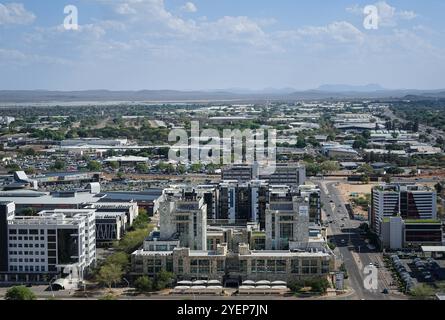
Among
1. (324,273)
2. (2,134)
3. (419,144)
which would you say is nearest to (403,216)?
(324,273)

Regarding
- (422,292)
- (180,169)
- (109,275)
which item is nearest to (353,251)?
(422,292)

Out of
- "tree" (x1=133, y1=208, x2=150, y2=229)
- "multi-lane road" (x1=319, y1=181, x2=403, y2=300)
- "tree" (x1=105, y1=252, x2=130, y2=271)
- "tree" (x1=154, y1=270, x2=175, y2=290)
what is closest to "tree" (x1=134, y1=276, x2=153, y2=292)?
"tree" (x1=154, y1=270, x2=175, y2=290)

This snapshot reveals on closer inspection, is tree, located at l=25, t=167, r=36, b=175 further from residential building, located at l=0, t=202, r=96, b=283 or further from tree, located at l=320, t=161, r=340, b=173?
residential building, located at l=0, t=202, r=96, b=283

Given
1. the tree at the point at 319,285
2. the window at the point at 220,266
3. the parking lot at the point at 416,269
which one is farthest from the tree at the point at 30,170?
the tree at the point at 319,285

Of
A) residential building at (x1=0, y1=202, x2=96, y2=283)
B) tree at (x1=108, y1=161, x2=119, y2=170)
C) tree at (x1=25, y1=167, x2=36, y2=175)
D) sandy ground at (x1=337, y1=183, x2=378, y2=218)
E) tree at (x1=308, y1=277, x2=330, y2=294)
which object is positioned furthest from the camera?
tree at (x1=108, y1=161, x2=119, y2=170)

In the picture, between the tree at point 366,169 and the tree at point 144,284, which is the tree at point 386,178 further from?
the tree at point 144,284
